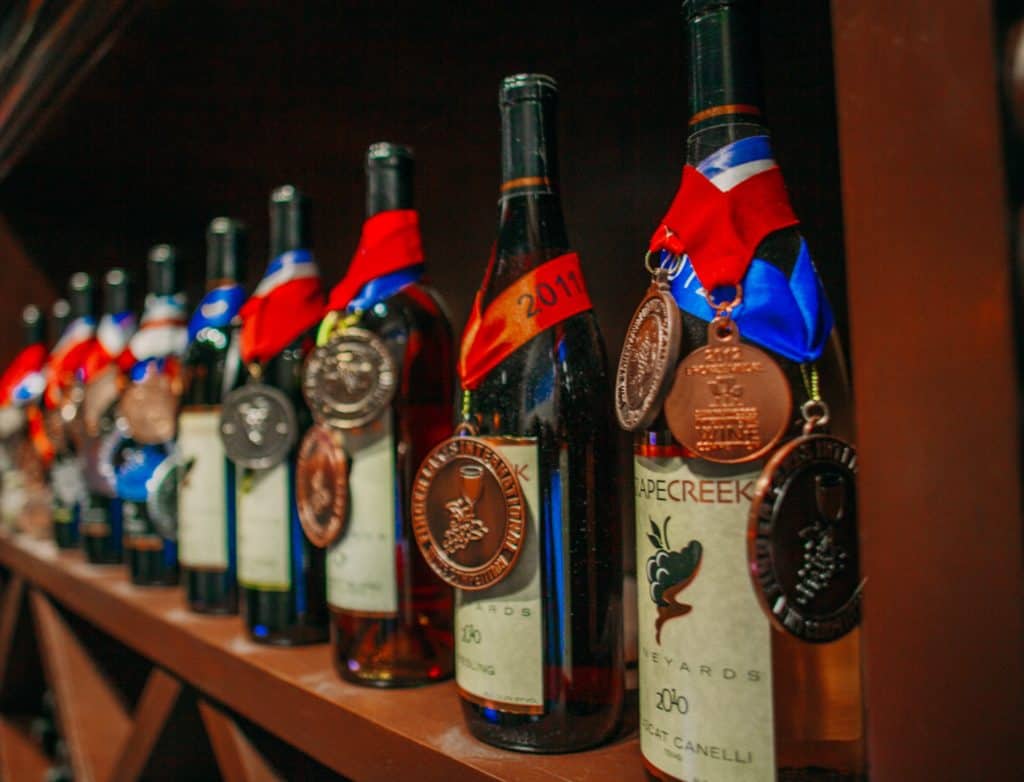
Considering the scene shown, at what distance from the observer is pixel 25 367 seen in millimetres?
1264

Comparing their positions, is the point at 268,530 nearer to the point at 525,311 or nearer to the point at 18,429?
the point at 525,311

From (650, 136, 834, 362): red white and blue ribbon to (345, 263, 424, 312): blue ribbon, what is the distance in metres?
0.23

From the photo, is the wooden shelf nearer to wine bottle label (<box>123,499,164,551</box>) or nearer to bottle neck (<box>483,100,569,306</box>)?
wine bottle label (<box>123,499,164,551</box>)

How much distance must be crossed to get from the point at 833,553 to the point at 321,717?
0.30 m

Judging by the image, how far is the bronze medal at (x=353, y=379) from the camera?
1.70 ft

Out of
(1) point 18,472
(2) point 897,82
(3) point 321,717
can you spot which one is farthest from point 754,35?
(1) point 18,472

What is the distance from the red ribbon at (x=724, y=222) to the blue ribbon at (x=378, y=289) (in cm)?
24

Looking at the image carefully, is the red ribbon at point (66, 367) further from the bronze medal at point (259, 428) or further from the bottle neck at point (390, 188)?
the bottle neck at point (390, 188)

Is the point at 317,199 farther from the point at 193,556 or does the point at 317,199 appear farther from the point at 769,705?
the point at 769,705

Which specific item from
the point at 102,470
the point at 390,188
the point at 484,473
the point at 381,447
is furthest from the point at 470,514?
the point at 102,470

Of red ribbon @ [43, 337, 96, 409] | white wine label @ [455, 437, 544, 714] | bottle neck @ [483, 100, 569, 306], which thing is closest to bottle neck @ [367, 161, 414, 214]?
bottle neck @ [483, 100, 569, 306]

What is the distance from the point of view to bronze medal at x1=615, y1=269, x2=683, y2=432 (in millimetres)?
326

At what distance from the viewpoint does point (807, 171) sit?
18.3 inches

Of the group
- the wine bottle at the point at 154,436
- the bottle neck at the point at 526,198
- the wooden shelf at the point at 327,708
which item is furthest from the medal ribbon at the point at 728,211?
the wine bottle at the point at 154,436
